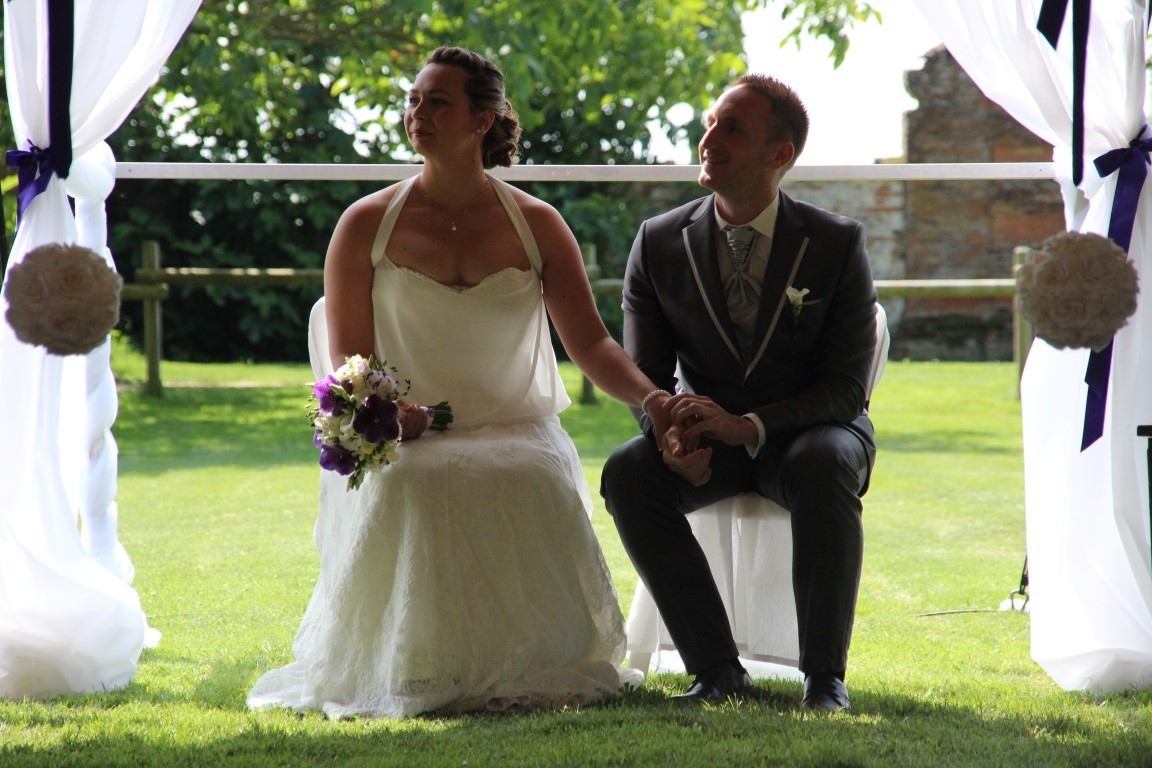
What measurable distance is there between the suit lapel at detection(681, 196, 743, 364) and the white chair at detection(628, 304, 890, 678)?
40cm

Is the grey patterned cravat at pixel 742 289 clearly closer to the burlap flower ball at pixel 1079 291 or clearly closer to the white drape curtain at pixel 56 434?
the burlap flower ball at pixel 1079 291

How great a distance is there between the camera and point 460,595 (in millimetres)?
2641

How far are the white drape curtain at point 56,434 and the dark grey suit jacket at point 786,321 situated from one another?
1.25m

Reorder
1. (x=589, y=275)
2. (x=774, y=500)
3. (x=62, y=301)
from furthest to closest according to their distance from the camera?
1. (x=589, y=275)
2. (x=774, y=500)
3. (x=62, y=301)

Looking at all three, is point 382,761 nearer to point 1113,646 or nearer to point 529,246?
point 529,246

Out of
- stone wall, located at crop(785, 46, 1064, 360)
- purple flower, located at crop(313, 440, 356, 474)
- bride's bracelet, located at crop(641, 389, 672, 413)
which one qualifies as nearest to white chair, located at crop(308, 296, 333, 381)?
purple flower, located at crop(313, 440, 356, 474)

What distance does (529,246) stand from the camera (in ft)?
9.77

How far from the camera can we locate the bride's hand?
8.84 ft

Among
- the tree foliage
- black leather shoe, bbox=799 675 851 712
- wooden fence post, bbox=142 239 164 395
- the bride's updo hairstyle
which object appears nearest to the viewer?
black leather shoe, bbox=799 675 851 712

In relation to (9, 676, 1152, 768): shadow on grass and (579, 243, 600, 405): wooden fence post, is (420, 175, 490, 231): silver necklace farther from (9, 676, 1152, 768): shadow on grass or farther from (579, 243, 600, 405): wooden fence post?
(579, 243, 600, 405): wooden fence post

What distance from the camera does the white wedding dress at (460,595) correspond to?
2.61 m

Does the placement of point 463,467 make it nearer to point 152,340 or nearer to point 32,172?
point 32,172

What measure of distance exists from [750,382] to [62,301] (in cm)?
144

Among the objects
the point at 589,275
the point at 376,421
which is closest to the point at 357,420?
the point at 376,421
